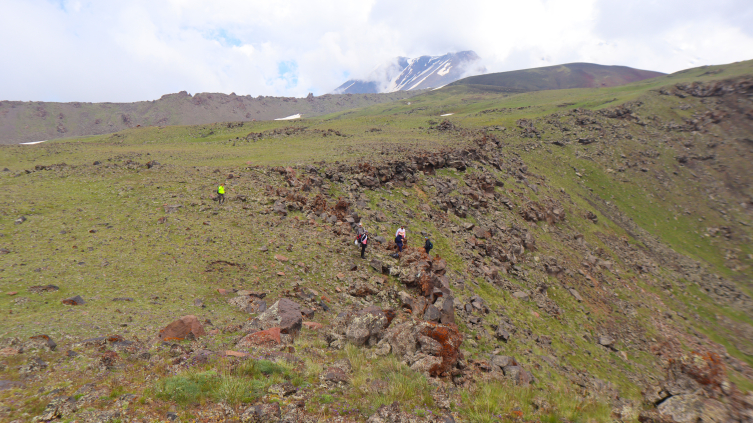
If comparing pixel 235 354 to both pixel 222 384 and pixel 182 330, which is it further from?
pixel 182 330

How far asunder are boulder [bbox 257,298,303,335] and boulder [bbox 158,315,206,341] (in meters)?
2.07

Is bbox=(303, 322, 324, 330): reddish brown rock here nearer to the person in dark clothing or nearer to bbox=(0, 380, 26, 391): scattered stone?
bbox=(0, 380, 26, 391): scattered stone

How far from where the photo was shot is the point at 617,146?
54.6m

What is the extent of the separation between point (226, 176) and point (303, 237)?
11314 mm

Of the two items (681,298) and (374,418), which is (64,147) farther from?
(681,298)

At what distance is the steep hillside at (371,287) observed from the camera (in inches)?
309

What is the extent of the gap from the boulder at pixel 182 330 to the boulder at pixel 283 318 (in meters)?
2.07

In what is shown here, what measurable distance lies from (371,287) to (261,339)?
7349mm

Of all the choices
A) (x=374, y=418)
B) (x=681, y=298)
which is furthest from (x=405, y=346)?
(x=681, y=298)

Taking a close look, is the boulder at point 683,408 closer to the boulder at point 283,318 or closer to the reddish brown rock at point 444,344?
the reddish brown rock at point 444,344

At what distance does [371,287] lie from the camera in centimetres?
1630

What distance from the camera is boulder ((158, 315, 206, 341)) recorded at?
9.81m

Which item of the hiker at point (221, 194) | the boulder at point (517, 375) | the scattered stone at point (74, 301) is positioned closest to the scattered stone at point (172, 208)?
the hiker at point (221, 194)

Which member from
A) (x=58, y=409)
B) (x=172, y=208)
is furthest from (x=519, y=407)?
(x=172, y=208)
